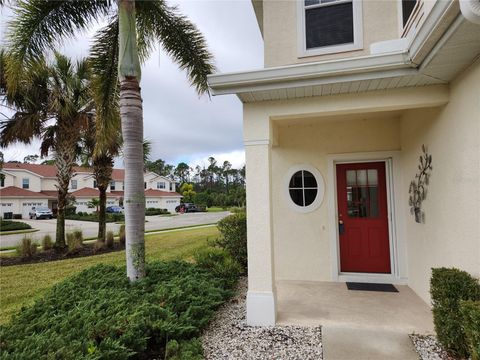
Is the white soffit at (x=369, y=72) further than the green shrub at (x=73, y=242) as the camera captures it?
No

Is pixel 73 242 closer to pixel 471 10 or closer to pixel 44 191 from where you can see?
pixel 471 10

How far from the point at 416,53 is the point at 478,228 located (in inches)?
80.7

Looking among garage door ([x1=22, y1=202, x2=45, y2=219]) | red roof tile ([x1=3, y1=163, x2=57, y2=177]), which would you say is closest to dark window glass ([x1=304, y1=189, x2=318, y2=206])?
garage door ([x1=22, y1=202, x2=45, y2=219])

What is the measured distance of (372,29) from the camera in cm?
546

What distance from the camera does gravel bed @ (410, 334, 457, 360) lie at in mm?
3297

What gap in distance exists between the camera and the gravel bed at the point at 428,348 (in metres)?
3.30

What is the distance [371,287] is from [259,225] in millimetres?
3002

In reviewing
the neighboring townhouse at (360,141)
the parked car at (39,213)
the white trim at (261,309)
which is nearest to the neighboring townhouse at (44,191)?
the parked car at (39,213)

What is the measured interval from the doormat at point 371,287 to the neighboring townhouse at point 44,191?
2916 centimetres

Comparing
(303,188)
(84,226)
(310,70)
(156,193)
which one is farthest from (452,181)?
(156,193)

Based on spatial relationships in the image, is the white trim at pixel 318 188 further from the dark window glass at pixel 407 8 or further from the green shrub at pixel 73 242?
the green shrub at pixel 73 242

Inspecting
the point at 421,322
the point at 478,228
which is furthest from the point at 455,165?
the point at 421,322

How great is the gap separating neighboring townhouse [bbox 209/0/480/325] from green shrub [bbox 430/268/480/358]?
26 cm

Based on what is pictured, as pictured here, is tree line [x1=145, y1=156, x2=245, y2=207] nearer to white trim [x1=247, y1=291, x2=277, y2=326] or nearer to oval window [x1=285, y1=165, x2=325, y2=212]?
oval window [x1=285, y1=165, x2=325, y2=212]
